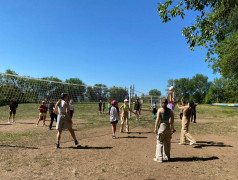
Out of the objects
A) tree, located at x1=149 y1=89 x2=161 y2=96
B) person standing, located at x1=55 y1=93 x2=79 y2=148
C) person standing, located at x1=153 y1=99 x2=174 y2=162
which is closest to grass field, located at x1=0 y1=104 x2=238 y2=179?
person standing, located at x1=153 y1=99 x2=174 y2=162

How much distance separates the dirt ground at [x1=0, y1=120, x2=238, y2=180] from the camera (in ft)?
12.8

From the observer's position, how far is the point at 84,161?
4734 mm

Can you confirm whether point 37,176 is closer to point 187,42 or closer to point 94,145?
point 94,145

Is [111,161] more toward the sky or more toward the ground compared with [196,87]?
more toward the ground

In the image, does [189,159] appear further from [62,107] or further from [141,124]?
[141,124]

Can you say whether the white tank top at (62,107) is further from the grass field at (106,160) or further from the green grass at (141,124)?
the green grass at (141,124)

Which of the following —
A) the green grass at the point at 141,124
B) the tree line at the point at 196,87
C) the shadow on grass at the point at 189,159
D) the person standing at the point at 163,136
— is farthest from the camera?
the tree line at the point at 196,87

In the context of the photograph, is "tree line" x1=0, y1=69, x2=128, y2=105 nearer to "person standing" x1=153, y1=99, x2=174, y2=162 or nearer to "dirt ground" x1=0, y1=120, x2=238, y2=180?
"dirt ground" x1=0, y1=120, x2=238, y2=180

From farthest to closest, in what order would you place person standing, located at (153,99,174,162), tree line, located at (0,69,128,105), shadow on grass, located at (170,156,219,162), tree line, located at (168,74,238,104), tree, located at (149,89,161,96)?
tree, located at (149,89,161,96) → tree line, located at (168,74,238,104) → tree line, located at (0,69,128,105) → shadow on grass, located at (170,156,219,162) → person standing, located at (153,99,174,162)

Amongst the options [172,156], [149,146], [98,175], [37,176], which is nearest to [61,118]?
[37,176]

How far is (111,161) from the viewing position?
4785mm

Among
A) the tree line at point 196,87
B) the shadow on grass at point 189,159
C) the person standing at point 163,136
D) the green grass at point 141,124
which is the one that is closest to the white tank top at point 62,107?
the green grass at point 141,124

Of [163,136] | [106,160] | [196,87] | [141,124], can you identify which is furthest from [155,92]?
[106,160]

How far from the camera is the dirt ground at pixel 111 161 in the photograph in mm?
3904
